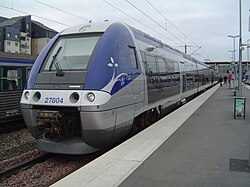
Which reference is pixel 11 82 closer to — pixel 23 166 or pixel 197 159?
pixel 23 166

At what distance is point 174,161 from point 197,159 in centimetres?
49

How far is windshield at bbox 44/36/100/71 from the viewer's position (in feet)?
23.9

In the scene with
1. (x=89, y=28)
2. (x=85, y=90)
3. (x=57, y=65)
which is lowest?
(x=85, y=90)

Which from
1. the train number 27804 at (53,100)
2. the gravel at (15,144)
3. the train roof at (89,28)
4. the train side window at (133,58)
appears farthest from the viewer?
the gravel at (15,144)

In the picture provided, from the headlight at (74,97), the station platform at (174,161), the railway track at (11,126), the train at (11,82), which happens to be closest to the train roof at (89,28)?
the headlight at (74,97)

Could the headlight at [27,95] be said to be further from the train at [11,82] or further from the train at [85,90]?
the train at [11,82]

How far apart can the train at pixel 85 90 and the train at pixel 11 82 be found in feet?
13.2

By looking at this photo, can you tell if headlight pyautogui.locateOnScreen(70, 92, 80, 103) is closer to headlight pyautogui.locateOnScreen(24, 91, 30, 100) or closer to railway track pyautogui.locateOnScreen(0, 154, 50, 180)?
headlight pyautogui.locateOnScreen(24, 91, 30, 100)

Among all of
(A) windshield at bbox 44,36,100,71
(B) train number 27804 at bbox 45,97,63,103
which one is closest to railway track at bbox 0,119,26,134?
(A) windshield at bbox 44,36,100,71

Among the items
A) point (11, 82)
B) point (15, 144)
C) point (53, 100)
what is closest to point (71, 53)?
point (53, 100)

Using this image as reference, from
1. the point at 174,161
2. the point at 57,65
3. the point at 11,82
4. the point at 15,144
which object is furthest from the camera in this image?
the point at 11,82

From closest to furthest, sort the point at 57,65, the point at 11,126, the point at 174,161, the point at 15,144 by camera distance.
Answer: the point at 174,161, the point at 57,65, the point at 15,144, the point at 11,126

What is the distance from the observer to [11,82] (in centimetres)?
1164

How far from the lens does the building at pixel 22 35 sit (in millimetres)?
67062
